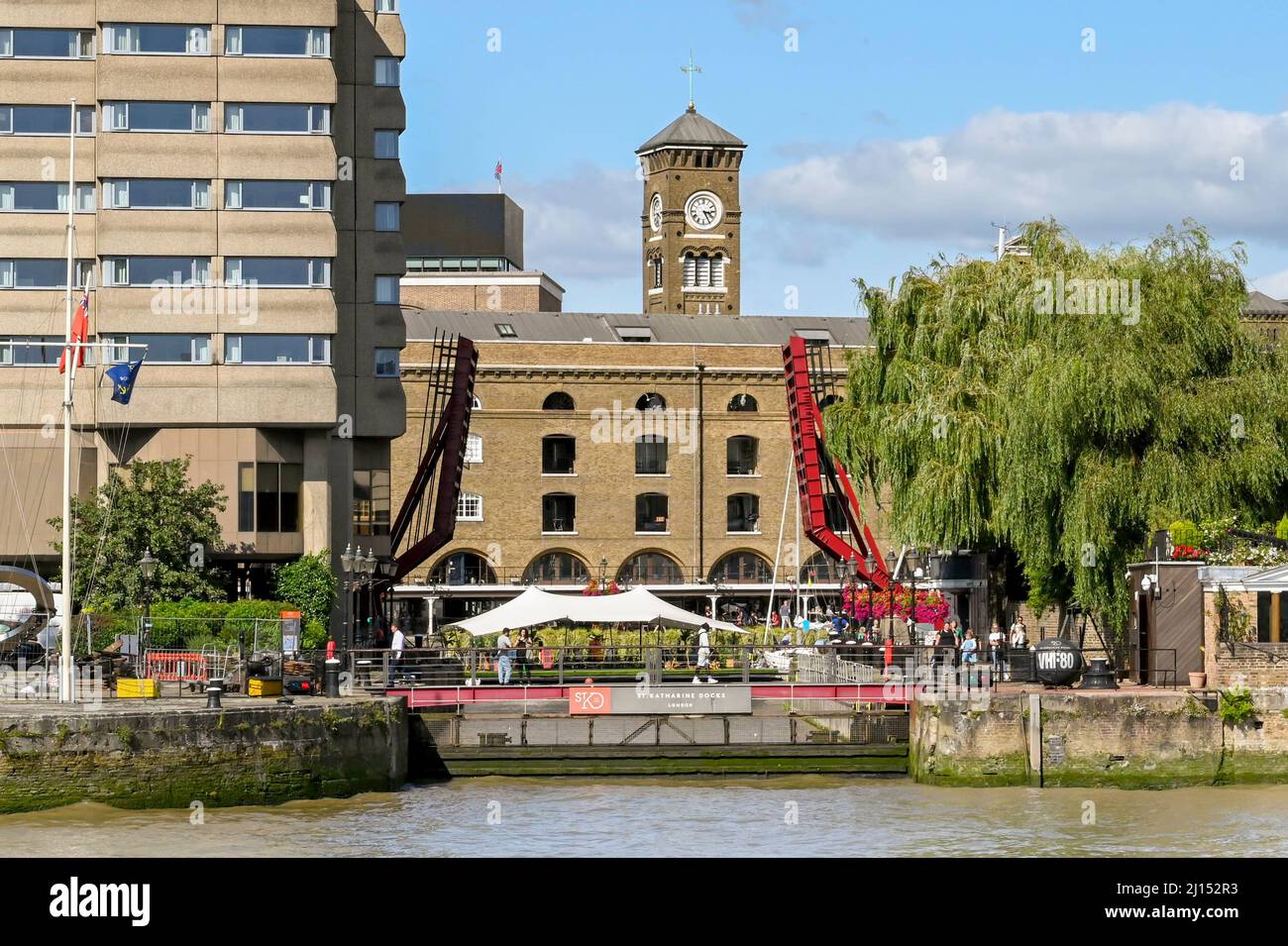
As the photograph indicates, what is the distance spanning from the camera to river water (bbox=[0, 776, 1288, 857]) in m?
28.1

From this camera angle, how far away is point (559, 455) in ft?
289

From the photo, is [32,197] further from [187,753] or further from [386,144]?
[187,753]

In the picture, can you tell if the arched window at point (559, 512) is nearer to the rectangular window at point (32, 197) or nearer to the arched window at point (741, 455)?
the arched window at point (741, 455)

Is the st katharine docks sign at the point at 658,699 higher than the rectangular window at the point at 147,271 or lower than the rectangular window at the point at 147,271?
lower

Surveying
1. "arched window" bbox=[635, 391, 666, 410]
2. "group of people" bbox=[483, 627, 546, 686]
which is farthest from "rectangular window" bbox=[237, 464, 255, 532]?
"arched window" bbox=[635, 391, 666, 410]

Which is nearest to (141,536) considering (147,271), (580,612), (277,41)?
(147,271)

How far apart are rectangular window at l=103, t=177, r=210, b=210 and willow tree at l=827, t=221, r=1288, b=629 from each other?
20.3 m

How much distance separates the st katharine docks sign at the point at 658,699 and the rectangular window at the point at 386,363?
22.5 meters

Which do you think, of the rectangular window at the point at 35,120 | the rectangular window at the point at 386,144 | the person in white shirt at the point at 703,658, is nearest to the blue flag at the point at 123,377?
the person in white shirt at the point at 703,658

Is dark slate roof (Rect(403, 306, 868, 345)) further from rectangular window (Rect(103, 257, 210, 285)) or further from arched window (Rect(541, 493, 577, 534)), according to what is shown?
rectangular window (Rect(103, 257, 210, 285))

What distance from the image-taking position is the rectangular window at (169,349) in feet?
173

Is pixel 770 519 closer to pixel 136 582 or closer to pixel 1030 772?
pixel 136 582

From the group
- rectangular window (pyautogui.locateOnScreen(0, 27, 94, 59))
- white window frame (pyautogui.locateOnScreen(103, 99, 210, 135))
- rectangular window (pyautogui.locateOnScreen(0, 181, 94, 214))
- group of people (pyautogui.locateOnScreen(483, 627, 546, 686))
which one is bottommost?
group of people (pyautogui.locateOnScreen(483, 627, 546, 686))
